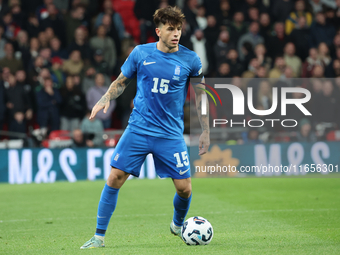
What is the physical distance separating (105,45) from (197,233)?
9927 mm

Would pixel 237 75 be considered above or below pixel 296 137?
above

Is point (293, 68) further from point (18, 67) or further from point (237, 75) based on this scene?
point (18, 67)

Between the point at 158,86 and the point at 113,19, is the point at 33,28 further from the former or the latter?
the point at 158,86

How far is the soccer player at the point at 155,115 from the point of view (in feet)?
17.2

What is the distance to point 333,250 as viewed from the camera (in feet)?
16.2

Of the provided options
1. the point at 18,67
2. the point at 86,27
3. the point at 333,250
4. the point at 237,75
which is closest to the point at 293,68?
the point at 237,75

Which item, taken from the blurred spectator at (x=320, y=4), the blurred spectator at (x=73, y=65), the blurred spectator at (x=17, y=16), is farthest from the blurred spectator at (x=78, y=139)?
the blurred spectator at (x=320, y=4)

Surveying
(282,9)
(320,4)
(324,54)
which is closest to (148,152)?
(324,54)

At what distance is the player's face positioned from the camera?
5.15 metres

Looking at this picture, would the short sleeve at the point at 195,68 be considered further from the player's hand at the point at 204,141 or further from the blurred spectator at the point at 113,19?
the blurred spectator at the point at 113,19

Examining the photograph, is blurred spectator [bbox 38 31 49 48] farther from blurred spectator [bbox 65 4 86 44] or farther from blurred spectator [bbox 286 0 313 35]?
blurred spectator [bbox 286 0 313 35]

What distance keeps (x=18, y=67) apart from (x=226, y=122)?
528 cm

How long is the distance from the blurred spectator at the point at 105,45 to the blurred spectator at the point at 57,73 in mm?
1157

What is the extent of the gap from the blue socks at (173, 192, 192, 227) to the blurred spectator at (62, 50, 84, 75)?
881cm
